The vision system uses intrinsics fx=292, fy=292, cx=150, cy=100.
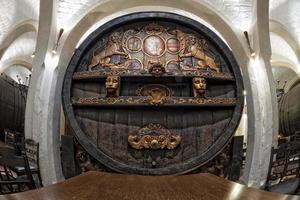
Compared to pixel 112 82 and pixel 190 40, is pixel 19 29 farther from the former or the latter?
pixel 190 40

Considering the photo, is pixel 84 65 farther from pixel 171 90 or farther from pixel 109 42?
pixel 171 90

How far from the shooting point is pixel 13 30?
→ 15.9ft

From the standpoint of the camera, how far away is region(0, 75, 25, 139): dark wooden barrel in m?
4.82

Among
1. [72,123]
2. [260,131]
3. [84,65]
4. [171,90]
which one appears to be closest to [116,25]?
[84,65]

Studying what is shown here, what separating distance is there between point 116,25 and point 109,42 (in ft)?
0.65

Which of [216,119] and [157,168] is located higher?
[216,119]

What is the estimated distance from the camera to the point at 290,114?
4.96m

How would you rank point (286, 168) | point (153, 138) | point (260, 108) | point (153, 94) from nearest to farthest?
1. point (286, 168)
2. point (153, 138)
3. point (153, 94)
4. point (260, 108)

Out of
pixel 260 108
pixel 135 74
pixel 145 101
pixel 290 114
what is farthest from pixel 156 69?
pixel 290 114

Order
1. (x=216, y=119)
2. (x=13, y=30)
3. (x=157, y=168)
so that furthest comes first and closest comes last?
1. (x=13, y=30)
2. (x=216, y=119)
3. (x=157, y=168)

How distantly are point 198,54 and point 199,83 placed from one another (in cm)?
38

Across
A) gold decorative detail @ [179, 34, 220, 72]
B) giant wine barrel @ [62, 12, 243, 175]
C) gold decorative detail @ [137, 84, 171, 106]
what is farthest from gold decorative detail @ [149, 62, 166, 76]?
gold decorative detail @ [179, 34, 220, 72]

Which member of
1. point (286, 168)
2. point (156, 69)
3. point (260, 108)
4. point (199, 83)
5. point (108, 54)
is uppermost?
point (108, 54)

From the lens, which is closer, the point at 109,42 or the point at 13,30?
the point at 109,42
